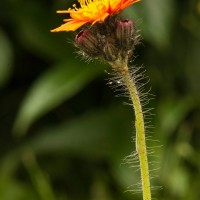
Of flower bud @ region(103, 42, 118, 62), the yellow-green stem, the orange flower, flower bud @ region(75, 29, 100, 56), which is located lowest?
the yellow-green stem

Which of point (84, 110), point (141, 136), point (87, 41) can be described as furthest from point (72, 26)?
point (84, 110)

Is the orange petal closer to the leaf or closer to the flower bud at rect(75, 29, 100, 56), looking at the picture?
the flower bud at rect(75, 29, 100, 56)

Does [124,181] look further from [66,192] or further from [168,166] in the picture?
[66,192]

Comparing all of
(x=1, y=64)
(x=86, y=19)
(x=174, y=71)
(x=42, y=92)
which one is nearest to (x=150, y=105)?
(x=174, y=71)

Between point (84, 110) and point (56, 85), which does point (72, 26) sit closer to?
point (56, 85)

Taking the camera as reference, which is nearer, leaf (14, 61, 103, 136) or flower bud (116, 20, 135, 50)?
flower bud (116, 20, 135, 50)

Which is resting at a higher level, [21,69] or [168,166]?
[21,69]

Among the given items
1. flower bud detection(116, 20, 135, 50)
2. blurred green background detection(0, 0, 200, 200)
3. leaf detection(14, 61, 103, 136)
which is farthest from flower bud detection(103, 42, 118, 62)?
leaf detection(14, 61, 103, 136)
